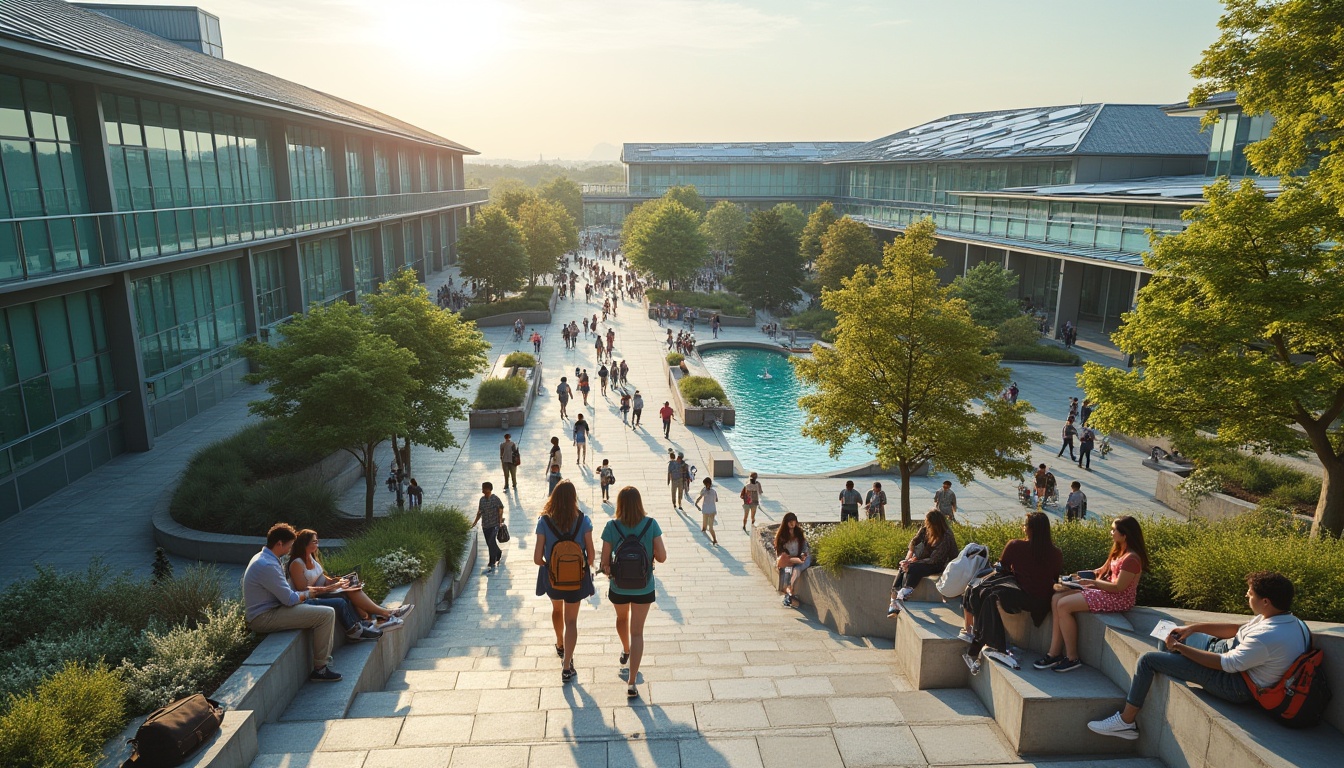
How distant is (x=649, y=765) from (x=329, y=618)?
3.21 meters

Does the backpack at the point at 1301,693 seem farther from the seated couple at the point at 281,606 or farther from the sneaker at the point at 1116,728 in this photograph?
the seated couple at the point at 281,606

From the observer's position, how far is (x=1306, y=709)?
16.8 feet

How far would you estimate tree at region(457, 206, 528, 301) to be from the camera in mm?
44688

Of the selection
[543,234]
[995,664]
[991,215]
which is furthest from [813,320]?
[995,664]

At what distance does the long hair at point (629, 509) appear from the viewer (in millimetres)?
6621

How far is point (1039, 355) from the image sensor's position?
3328 cm

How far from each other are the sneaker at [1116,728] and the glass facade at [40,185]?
17.5m

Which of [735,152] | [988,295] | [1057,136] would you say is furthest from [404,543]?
[735,152]

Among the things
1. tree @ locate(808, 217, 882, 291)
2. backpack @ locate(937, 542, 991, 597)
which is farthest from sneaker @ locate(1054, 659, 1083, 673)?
tree @ locate(808, 217, 882, 291)

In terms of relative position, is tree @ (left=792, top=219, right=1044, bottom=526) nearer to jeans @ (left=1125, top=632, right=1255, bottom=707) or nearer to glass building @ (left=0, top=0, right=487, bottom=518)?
jeans @ (left=1125, top=632, right=1255, bottom=707)

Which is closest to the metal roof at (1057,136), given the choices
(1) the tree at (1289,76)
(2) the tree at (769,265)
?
(2) the tree at (769,265)

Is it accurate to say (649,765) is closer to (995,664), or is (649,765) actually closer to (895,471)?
(995,664)

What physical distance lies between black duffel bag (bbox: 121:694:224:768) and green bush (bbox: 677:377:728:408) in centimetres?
2097

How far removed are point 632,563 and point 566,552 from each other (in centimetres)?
57
